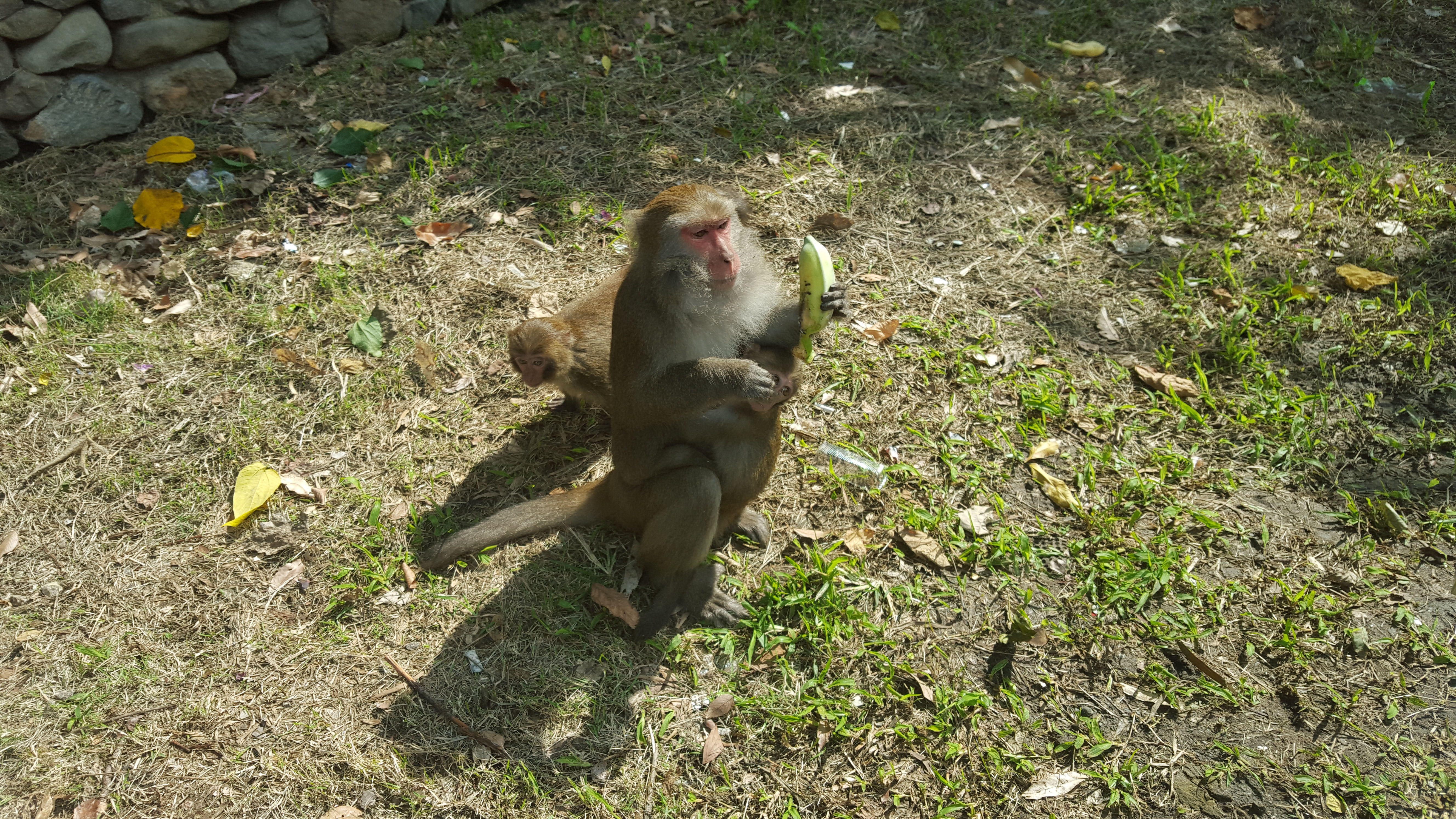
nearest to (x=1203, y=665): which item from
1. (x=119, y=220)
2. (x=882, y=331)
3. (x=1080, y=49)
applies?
(x=882, y=331)

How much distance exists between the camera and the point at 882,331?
5176mm

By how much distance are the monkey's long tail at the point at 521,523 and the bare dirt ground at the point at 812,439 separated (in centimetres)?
17

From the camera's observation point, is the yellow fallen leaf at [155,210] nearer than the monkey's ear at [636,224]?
No

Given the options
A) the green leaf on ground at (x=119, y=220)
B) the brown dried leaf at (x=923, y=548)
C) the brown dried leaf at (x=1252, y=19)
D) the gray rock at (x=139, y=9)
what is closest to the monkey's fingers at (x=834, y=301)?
the brown dried leaf at (x=923, y=548)

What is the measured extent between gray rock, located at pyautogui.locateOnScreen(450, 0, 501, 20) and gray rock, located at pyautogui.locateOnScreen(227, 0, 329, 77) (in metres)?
1.00

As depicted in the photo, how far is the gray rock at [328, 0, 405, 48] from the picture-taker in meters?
6.68

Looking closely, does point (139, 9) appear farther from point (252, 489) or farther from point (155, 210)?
point (252, 489)

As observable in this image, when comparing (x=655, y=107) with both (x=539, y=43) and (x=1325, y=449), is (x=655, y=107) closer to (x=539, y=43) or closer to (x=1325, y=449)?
(x=539, y=43)

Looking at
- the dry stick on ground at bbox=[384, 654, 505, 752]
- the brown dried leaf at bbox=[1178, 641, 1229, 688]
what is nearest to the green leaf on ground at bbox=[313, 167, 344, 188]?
the dry stick on ground at bbox=[384, 654, 505, 752]

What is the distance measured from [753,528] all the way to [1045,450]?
157 cm

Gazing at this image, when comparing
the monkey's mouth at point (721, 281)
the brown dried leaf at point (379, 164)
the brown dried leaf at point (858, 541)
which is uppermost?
the monkey's mouth at point (721, 281)

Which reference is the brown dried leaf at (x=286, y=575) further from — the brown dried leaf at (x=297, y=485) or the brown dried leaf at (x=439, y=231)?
the brown dried leaf at (x=439, y=231)

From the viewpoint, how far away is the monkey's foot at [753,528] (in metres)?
4.27

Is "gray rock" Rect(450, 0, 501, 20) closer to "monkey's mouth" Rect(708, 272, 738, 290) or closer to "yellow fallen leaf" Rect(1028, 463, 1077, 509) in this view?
"monkey's mouth" Rect(708, 272, 738, 290)
